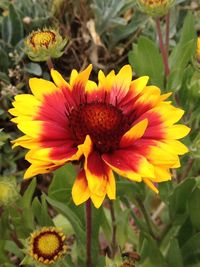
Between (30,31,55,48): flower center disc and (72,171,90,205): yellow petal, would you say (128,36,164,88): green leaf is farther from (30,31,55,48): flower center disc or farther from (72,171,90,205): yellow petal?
(72,171,90,205): yellow petal

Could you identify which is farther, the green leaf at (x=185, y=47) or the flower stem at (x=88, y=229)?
the green leaf at (x=185, y=47)

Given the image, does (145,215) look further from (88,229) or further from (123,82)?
(123,82)

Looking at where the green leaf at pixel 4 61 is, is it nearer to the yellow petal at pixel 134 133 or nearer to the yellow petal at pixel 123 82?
the yellow petal at pixel 123 82

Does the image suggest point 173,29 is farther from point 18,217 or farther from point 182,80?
point 18,217

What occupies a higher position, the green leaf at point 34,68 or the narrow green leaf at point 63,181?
the green leaf at point 34,68

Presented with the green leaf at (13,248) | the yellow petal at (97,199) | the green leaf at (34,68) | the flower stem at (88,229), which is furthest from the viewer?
the green leaf at (34,68)

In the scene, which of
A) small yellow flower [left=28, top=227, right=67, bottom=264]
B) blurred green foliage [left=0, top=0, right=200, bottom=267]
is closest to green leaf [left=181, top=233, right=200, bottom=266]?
blurred green foliage [left=0, top=0, right=200, bottom=267]

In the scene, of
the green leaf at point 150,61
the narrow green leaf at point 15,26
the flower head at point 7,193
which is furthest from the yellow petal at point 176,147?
the narrow green leaf at point 15,26
